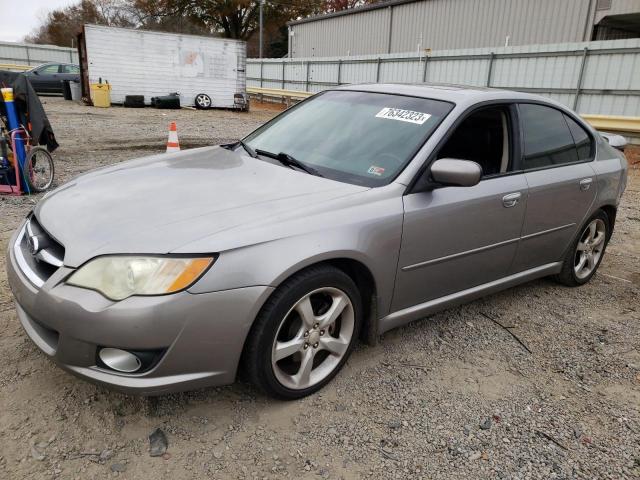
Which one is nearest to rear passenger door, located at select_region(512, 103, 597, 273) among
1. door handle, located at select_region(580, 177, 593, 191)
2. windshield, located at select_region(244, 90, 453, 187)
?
door handle, located at select_region(580, 177, 593, 191)

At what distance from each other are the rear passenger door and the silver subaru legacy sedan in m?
0.01

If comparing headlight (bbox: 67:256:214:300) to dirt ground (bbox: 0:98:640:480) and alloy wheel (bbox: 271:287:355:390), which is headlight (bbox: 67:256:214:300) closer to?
alloy wheel (bbox: 271:287:355:390)

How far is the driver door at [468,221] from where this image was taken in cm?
290

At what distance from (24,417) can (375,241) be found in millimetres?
1863

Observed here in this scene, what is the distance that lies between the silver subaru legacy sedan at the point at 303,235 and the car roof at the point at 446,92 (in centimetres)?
2

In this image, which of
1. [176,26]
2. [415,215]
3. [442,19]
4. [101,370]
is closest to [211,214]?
[101,370]

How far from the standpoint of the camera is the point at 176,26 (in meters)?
46.7

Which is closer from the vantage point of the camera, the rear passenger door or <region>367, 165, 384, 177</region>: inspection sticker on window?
<region>367, 165, 384, 177</region>: inspection sticker on window

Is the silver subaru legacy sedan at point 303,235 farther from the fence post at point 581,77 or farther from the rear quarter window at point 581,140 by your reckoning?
the fence post at point 581,77

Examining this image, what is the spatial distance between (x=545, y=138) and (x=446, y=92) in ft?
2.98

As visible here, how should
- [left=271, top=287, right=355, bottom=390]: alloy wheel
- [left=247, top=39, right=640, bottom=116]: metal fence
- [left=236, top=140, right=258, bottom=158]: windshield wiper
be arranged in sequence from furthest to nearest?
[left=247, top=39, right=640, bottom=116]: metal fence < [left=236, top=140, right=258, bottom=158]: windshield wiper < [left=271, top=287, right=355, bottom=390]: alloy wheel

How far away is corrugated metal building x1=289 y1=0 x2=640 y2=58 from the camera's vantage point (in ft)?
56.4

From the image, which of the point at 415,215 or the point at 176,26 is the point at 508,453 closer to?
the point at 415,215

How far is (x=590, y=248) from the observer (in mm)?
4383
